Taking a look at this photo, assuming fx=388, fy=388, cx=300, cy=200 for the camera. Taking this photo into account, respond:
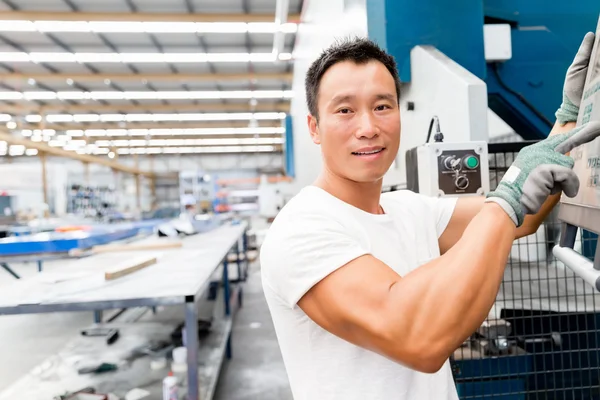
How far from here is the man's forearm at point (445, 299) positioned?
0.62 metres

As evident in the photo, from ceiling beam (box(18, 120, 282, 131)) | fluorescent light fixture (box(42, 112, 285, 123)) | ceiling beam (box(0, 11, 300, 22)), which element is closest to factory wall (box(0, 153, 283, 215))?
ceiling beam (box(18, 120, 282, 131))

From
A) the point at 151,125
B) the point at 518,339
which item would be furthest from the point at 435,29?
the point at 151,125

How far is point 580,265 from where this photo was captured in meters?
0.78

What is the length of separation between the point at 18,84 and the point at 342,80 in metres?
11.0

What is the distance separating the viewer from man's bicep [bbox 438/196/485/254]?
109 cm

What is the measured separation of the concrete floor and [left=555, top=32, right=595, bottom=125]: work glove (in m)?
2.40

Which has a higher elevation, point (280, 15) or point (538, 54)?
point (280, 15)

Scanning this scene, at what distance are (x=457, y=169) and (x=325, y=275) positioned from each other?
695 millimetres

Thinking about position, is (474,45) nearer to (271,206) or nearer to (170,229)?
(170,229)

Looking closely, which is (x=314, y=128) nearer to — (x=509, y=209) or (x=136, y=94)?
(x=509, y=209)

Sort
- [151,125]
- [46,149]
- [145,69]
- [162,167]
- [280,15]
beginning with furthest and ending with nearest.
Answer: [162,167]
[151,125]
[46,149]
[145,69]
[280,15]

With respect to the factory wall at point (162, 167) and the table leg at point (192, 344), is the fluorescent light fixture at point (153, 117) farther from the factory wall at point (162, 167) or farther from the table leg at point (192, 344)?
the table leg at point (192, 344)

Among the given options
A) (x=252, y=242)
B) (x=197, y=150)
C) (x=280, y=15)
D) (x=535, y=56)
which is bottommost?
(x=252, y=242)

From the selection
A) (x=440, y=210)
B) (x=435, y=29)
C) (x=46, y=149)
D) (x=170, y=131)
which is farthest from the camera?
(x=170, y=131)
